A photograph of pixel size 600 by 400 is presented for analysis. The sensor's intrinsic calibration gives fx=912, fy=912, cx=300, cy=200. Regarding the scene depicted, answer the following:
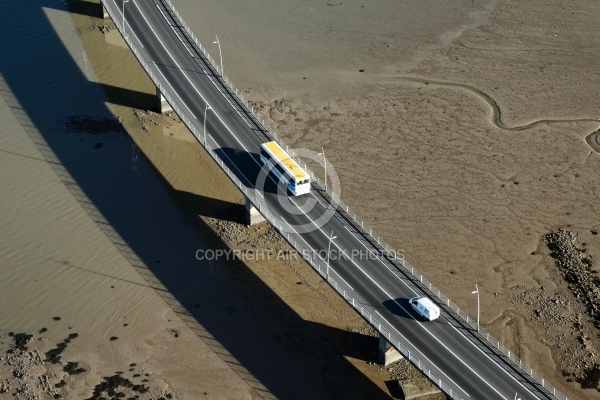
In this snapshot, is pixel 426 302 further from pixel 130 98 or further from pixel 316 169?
pixel 130 98

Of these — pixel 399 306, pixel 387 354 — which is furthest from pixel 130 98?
pixel 387 354

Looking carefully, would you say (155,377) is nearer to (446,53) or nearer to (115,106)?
(115,106)

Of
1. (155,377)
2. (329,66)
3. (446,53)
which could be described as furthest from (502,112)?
→ (155,377)

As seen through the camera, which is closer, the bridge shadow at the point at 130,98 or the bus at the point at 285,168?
the bus at the point at 285,168

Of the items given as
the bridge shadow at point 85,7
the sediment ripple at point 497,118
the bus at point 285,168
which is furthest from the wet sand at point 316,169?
the bus at point 285,168

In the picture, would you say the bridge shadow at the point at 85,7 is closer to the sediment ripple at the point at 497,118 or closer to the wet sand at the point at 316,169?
the wet sand at the point at 316,169

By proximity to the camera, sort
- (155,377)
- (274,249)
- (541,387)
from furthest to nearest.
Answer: (274,249), (155,377), (541,387)
